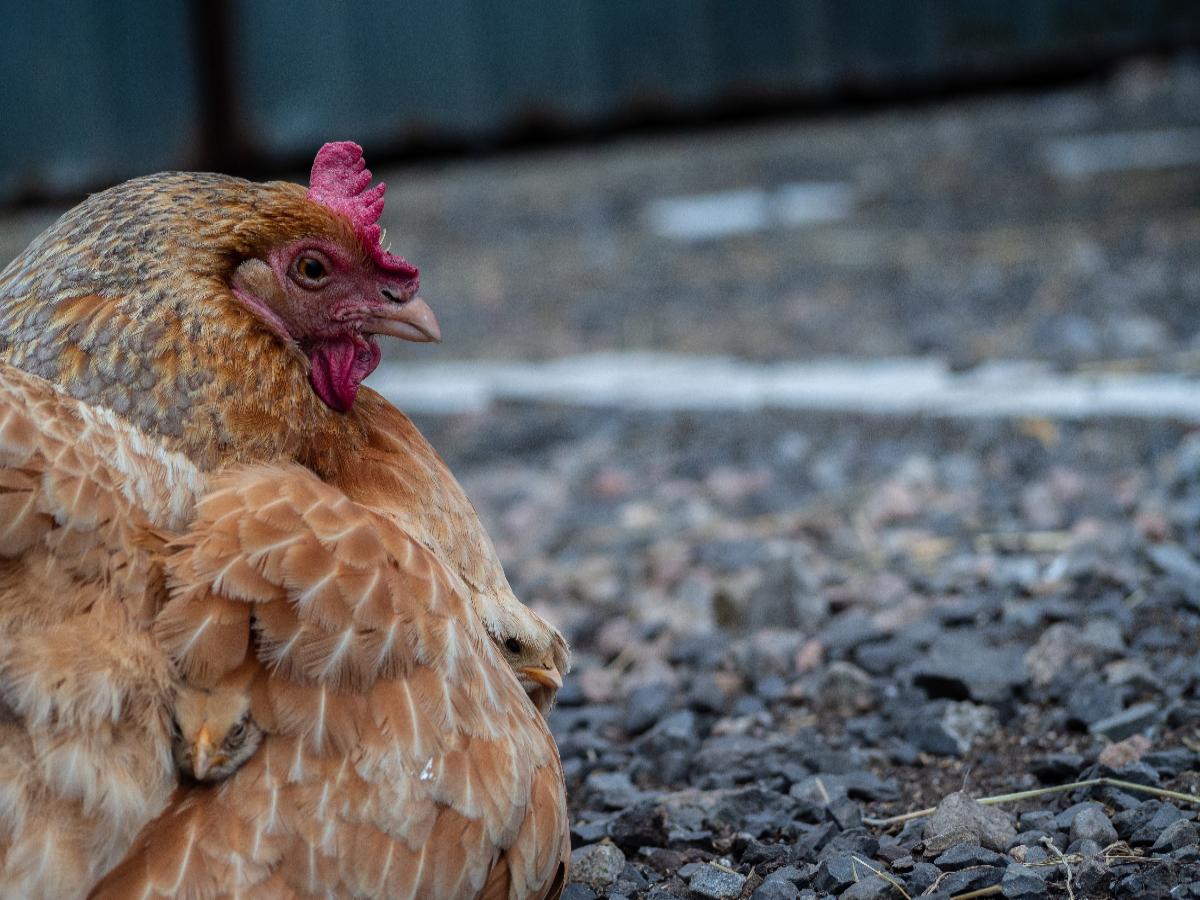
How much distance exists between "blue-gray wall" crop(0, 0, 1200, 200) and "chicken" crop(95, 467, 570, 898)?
21.5ft

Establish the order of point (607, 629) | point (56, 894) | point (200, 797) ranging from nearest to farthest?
point (56, 894) → point (200, 797) → point (607, 629)

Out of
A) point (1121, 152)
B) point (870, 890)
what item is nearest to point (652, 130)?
point (1121, 152)

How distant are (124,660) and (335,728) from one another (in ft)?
0.87

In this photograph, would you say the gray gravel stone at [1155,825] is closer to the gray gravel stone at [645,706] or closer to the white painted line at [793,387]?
the gray gravel stone at [645,706]

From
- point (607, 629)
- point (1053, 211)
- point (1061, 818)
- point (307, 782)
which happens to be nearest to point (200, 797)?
point (307, 782)

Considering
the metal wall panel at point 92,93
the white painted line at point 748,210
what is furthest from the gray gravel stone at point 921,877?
the metal wall panel at point 92,93

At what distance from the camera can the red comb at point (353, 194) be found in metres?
2.10

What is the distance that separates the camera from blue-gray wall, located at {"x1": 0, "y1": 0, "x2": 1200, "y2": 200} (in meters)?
7.83

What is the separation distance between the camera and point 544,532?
153 inches

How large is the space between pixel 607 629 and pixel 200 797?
1.65 metres

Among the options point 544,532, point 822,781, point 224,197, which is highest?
point 224,197

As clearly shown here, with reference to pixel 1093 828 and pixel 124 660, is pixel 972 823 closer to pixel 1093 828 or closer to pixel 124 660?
pixel 1093 828

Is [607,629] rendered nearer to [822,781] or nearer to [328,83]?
[822,781]

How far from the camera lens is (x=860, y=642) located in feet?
9.64
